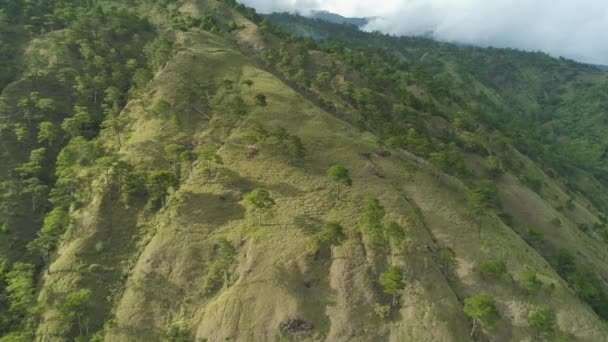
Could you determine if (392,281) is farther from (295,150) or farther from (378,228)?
(295,150)

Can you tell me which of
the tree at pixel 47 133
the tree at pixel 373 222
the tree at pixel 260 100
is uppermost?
the tree at pixel 260 100

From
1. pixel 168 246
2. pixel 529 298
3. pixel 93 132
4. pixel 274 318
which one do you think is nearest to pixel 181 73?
pixel 93 132

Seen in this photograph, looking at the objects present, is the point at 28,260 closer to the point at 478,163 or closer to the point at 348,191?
the point at 348,191

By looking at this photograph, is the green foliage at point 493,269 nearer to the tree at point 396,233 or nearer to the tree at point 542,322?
the tree at point 542,322

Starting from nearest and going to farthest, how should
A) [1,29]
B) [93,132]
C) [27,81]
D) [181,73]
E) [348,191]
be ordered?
[348,191] → [93,132] → [27,81] → [181,73] → [1,29]

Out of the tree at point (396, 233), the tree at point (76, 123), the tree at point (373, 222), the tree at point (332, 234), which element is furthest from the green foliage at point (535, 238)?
the tree at point (76, 123)
